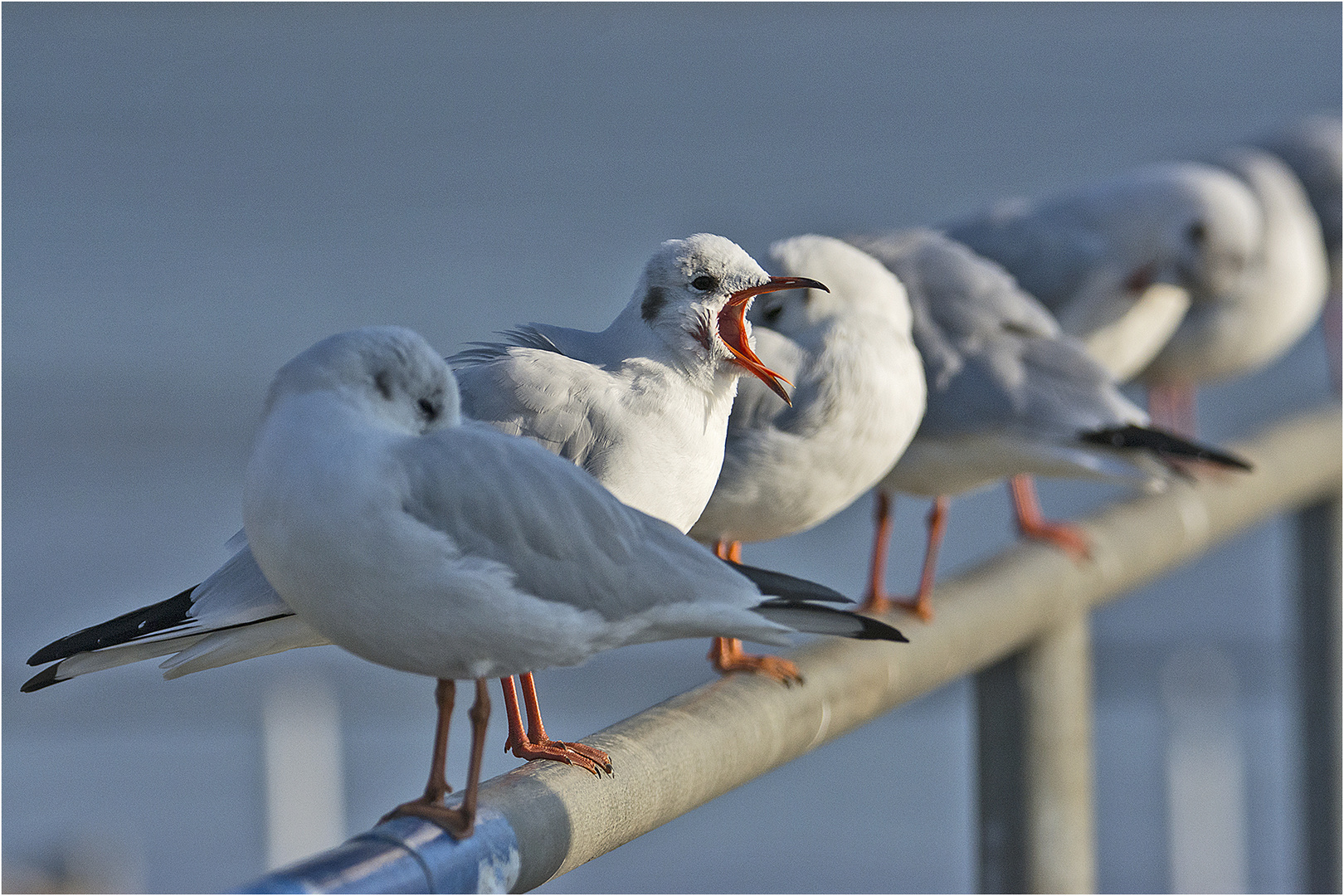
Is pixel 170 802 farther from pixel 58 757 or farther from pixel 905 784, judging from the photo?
pixel 905 784

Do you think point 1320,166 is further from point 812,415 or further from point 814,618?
point 814,618

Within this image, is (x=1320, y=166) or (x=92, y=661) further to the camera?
(x=1320, y=166)

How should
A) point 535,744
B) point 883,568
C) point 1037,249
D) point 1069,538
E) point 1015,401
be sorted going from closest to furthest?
point 535,744
point 1015,401
point 1069,538
point 883,568
point 1037,249

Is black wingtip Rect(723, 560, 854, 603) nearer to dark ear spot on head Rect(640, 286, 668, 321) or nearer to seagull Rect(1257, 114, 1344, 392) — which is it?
dark ear spot on head Rect(640, 286, 668, 321)

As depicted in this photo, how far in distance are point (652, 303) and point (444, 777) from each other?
39 cm

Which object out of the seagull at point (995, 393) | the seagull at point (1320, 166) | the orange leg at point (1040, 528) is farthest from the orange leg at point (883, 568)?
the seagull at point (1320, 166)

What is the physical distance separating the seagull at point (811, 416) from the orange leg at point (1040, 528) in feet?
2.22

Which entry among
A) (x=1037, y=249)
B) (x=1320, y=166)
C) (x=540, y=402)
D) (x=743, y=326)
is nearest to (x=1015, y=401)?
(x=1037, y=249)

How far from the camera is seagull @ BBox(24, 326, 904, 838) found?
888 millimetres

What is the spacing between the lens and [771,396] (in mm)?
1676

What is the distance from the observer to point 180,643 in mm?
1075

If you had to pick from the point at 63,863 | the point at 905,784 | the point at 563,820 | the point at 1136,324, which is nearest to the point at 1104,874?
the point at 905,784

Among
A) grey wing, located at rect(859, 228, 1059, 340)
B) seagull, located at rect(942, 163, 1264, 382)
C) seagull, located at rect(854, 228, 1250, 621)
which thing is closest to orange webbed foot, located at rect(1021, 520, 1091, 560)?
seagull, located at rect(854, 228, 1250, 621)

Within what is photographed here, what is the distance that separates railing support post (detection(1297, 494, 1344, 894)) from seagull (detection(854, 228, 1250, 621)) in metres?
0.84
